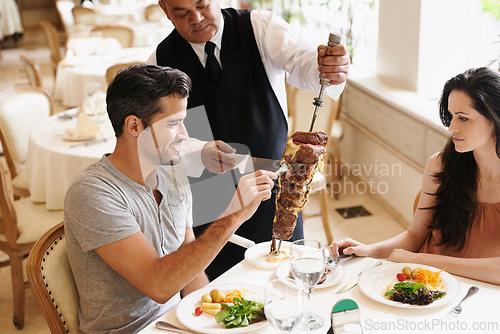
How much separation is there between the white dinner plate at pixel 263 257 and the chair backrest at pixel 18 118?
258 cm

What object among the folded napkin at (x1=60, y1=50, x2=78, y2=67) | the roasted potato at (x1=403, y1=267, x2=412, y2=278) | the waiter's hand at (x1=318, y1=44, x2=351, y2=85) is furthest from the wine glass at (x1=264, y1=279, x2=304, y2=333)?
the folded napkin at (x1=60, y1=50, x2=78, y2=67)

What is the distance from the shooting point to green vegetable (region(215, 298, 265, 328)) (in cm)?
149

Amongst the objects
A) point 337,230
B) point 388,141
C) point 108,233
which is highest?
point 108,233

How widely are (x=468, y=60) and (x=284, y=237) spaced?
8.56 ft

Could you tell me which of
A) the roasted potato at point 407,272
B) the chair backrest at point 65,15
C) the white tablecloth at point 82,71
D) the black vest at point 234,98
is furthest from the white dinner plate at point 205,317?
the chair backrest at point 65,15

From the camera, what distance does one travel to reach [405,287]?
1592 mm

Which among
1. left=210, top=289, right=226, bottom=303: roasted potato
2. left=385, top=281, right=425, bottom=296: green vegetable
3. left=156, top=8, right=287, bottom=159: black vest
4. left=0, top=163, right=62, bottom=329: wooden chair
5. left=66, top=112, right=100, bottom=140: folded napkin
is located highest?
left=156, top=8, right=287, bottom=159: black vest

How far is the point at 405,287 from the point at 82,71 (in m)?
4.30

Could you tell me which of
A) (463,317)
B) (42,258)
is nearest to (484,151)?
(463,317)

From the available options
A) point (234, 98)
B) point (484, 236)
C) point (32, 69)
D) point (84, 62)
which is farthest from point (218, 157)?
point (84, 62)

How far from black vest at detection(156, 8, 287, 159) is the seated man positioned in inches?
18.6

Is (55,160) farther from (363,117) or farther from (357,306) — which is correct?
(363,117)

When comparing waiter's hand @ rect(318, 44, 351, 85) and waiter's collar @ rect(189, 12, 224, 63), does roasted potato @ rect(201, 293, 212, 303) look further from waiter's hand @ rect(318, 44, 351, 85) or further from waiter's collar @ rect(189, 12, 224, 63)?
waiter's collar @ rect(189, 12, 224, 63)

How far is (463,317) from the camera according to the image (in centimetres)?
150
